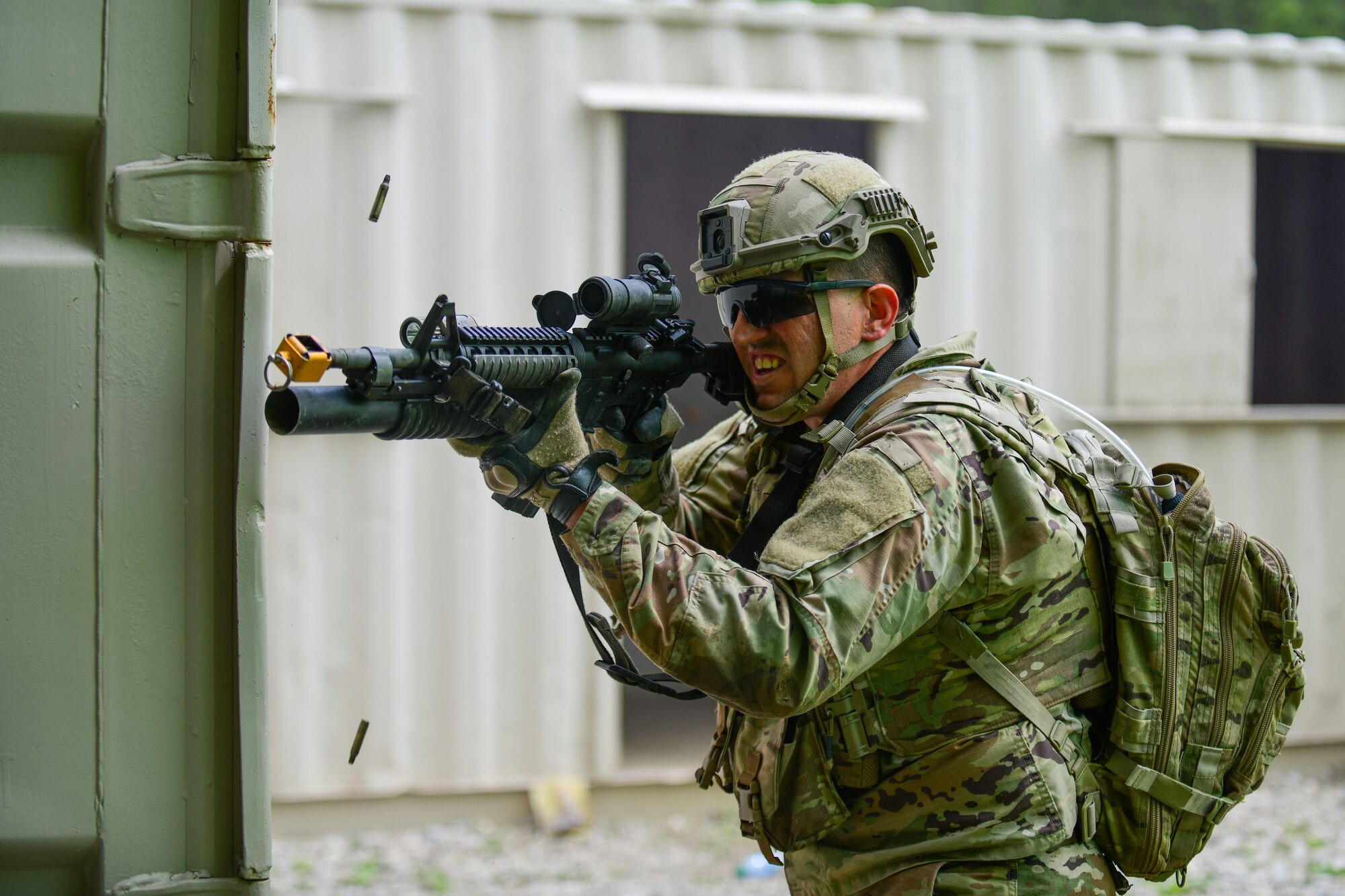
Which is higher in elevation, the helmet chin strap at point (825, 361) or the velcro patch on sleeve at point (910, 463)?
the helmet chin strap at point (825, 361)

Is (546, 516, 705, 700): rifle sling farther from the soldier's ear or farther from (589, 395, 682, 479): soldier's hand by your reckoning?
the soldier's ear

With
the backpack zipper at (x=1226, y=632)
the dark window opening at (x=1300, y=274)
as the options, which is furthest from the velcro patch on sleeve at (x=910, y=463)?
the dark window opening at (x=1300, y=274)

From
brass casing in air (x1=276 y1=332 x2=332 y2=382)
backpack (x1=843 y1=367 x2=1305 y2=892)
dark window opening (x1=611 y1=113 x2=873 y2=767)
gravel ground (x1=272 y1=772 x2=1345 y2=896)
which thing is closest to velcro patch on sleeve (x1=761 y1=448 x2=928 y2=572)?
backpack (x1=843 y1=367 x2=1305 y2=892)

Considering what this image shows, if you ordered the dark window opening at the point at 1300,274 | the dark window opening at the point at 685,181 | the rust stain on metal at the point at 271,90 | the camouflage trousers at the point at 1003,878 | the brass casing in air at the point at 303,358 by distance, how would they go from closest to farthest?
1. the brass casing in air at the point at 303,358
2. the rust stain on metal at the point at 271,90
3. the camouflage trousers at the point at 1003,878
4. the dark window opening at the point at 1300,274
5. the dark window opening at the point at 685,181

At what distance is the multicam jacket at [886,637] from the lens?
2.09m

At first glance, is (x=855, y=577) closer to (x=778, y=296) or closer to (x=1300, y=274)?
(x=778, y=296)

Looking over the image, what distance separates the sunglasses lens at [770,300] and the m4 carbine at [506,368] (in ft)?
0.45

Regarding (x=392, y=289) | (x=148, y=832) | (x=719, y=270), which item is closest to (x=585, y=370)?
(x=719, y=270)

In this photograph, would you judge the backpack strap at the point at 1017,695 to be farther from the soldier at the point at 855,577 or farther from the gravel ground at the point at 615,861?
the gravel ground at the point at 615,861

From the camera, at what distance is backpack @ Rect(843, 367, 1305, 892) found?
2.43m

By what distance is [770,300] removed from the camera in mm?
2533

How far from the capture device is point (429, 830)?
5641 millimetres

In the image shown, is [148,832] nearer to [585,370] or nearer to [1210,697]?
[585,370]

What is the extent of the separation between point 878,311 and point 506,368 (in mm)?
821
